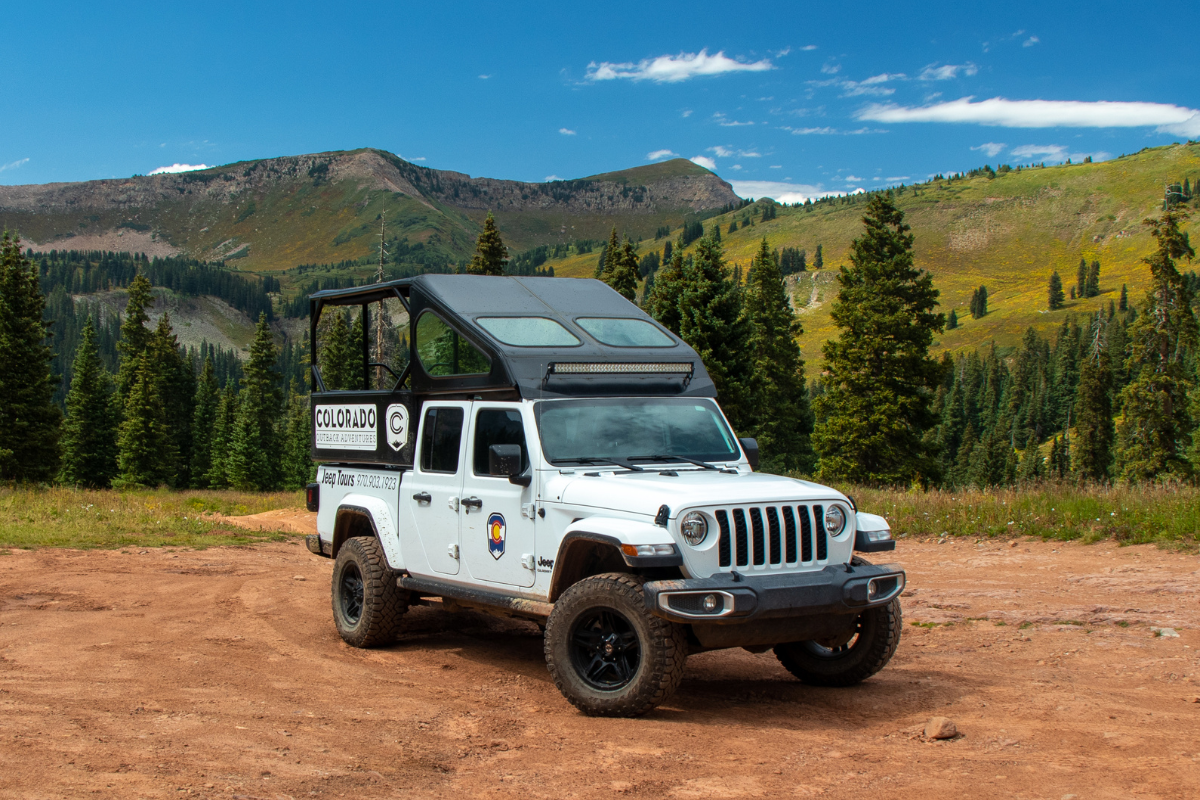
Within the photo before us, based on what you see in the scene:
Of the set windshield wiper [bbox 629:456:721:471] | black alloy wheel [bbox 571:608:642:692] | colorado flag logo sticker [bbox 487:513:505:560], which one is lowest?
black alloy wheel [bbox 571:608:642:692]

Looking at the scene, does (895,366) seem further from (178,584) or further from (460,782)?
(460,782)

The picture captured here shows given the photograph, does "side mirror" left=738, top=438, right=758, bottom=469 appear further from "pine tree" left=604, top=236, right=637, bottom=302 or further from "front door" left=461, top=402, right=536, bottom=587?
"pine tree" left=604, top=236, right=637, bottom=302

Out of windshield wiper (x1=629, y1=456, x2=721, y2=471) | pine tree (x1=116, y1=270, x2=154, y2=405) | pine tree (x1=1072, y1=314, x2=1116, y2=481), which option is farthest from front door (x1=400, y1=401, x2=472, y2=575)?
pine tree (x1=1072, y1=314, x2=1116, y2=481)

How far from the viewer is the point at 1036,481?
60.5ft

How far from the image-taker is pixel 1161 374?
2061 inches

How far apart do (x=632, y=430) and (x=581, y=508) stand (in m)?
1.18

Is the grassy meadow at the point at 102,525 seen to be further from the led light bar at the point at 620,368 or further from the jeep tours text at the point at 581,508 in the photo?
the led light bar at the point at 620,368

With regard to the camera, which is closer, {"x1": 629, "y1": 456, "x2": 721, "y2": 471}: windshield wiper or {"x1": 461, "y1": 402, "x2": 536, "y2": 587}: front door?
{"x1": 461, "y1": 402, "x2": 536, "y2": 587}: front door

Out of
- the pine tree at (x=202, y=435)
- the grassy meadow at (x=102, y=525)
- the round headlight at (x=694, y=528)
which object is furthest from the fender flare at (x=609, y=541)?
the pine tree at (x=202, y=435)

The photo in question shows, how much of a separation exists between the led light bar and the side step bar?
6.29 ft

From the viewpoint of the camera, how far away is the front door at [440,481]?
8.23 metres

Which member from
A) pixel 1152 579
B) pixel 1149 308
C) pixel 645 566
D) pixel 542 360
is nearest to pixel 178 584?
pixel 542 360

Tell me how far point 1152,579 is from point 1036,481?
7059 mm

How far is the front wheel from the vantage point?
730cm
